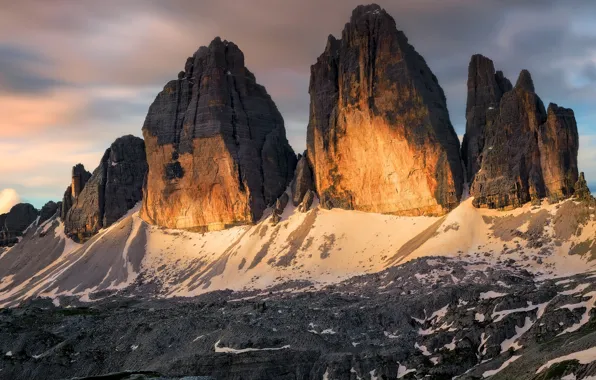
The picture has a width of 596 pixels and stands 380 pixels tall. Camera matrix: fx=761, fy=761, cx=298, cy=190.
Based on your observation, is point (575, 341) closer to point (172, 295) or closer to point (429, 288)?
point (429, 288)

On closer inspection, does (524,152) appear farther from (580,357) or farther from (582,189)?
(580,357)

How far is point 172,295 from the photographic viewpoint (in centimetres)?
18312

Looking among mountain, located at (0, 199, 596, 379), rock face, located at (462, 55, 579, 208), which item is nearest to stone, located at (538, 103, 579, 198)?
rock face, located at (462, 55, 579, 208)

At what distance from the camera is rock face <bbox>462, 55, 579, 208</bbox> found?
154 meters

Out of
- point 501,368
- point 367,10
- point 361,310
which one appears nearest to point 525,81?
point 367,10

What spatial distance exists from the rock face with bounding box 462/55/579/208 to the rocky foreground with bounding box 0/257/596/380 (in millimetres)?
25546

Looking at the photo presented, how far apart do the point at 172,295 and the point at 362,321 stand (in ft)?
260

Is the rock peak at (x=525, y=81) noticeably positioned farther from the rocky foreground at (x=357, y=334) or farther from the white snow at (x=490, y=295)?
the white snow at (x=490, y=295)

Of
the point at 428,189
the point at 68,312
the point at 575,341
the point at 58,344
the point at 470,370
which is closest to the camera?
the point at 575,341

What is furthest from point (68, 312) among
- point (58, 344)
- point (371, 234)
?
point (371, 234)

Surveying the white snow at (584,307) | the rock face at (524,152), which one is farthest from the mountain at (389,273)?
the rock face at (524,152)

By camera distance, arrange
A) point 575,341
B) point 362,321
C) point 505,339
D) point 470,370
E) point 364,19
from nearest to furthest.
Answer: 1. point 575,341
2. point 470,370
3. point 505,339
4. point 362,321
5. point 364,19

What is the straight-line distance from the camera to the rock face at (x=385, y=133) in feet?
577

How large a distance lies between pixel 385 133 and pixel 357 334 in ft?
268
